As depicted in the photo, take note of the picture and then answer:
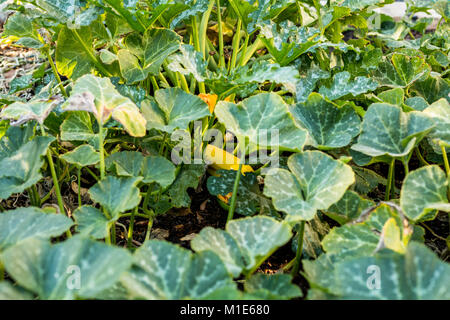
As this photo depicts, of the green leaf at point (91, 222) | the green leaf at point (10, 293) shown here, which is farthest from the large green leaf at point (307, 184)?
the green leaf at point (10, 293)

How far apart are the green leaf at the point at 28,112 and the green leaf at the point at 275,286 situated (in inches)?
24.1

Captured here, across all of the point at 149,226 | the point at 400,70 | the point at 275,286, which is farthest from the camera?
the point at 400,70

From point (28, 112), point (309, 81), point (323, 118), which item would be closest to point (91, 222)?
point (28, 112)

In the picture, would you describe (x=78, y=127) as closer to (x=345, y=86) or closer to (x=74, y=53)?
(x=74, y=53)

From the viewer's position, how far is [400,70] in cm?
150

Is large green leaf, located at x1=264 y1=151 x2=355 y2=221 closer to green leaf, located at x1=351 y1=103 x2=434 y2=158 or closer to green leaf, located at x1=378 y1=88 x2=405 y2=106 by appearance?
green leaf, located at x1=351 y1=103 x2=434 y2=158

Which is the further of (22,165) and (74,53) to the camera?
(74,53)

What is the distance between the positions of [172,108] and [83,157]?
0.89 ft

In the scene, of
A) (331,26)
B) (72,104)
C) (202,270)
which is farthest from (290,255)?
(331,26)

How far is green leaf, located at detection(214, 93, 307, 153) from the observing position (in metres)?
1.07

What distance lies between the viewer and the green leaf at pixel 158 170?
1088 mm

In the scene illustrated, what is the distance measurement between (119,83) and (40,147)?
37cm

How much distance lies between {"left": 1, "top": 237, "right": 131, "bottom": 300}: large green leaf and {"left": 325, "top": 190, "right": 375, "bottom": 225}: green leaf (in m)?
0.54

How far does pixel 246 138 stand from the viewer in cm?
107
